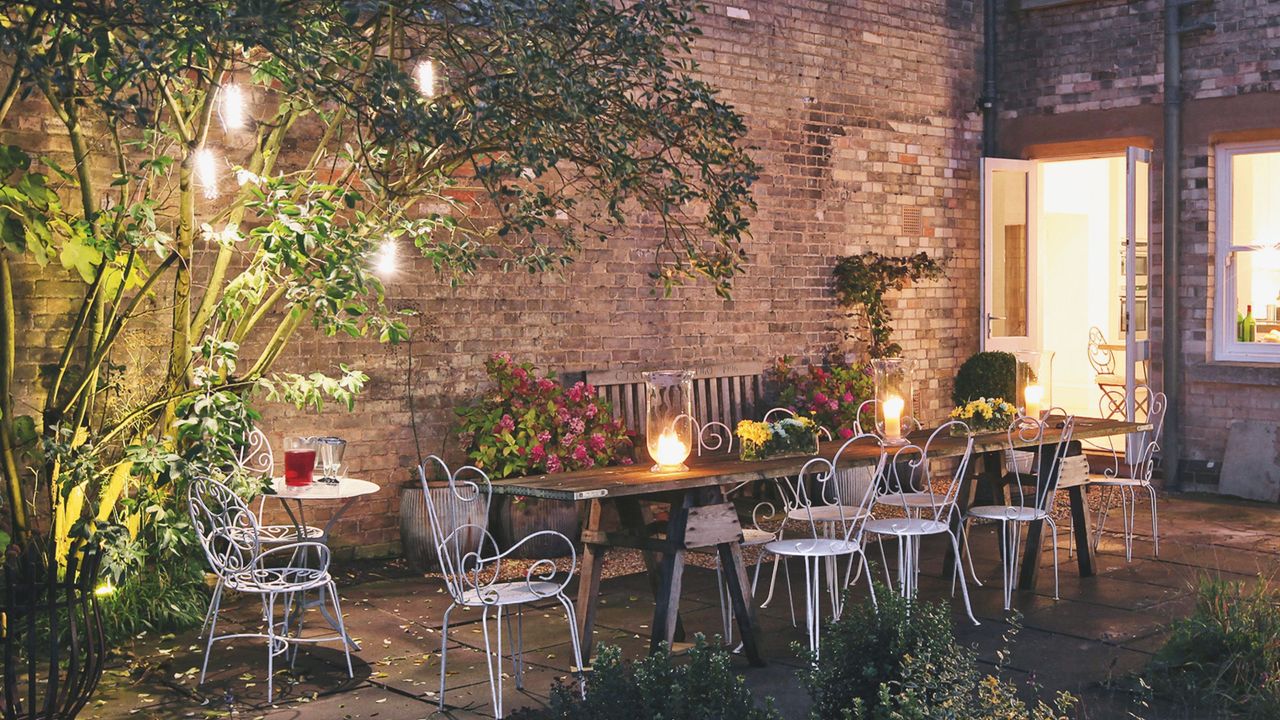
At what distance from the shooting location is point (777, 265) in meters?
9.63

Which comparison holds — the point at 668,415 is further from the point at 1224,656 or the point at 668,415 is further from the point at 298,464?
the point at 1224,656

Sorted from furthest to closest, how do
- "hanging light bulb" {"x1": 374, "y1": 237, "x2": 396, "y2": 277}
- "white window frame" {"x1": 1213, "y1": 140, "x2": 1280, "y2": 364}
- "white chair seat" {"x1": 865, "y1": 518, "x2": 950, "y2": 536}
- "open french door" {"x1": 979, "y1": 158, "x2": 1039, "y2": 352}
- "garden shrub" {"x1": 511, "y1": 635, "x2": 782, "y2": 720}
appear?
"open french door" {"x1": 979, "y1": 158, "x2": 1039, "y2": 352}
"white window frame" {"x1": 1213, "y1": 140, "x2": 1280, "y2": 364}
"hanging light bulb" {"x1": 374, "y1": 237, "x2": 396, "y2": 277}
"white chair seat" {"x1": 865, "y1": 518, "x2": 950, "y2": 536}
"garden shrub" {"x1": 511, "y1": 635, "x2": 782, "y2": 720}

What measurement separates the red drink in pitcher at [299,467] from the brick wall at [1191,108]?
22.1ft

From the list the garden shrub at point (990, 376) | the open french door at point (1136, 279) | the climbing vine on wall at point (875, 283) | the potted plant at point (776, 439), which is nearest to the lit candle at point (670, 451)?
the potted plant at point (776, 439)

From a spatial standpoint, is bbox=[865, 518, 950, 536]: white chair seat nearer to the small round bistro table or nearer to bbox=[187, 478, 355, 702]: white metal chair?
the small round bistro table

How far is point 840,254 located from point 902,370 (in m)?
3.84

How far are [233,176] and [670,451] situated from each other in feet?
9.68

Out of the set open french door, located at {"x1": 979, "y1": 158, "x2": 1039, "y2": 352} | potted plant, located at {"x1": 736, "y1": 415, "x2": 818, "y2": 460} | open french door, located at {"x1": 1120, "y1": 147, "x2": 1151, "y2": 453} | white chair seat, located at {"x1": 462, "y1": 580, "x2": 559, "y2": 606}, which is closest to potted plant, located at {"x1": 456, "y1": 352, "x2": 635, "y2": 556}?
potted plant, located at {"x1": 736, "y1": 415, "x2": 818, "y2": 460}

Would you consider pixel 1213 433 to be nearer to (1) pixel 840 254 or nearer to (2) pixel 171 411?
(1) pixel 840 254

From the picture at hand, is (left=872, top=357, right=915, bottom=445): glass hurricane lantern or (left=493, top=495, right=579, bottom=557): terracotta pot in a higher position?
(left=872, top=357, right=915, bottom=445): glass hurricane lantern

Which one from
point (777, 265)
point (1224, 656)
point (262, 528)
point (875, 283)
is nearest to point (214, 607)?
point (262, 528)

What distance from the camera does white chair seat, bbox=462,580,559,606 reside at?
4750 millimetres

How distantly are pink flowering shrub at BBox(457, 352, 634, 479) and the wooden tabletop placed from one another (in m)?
1.59

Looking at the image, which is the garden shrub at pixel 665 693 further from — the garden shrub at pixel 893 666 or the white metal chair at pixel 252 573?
the white metal chair at pixel 252 573
